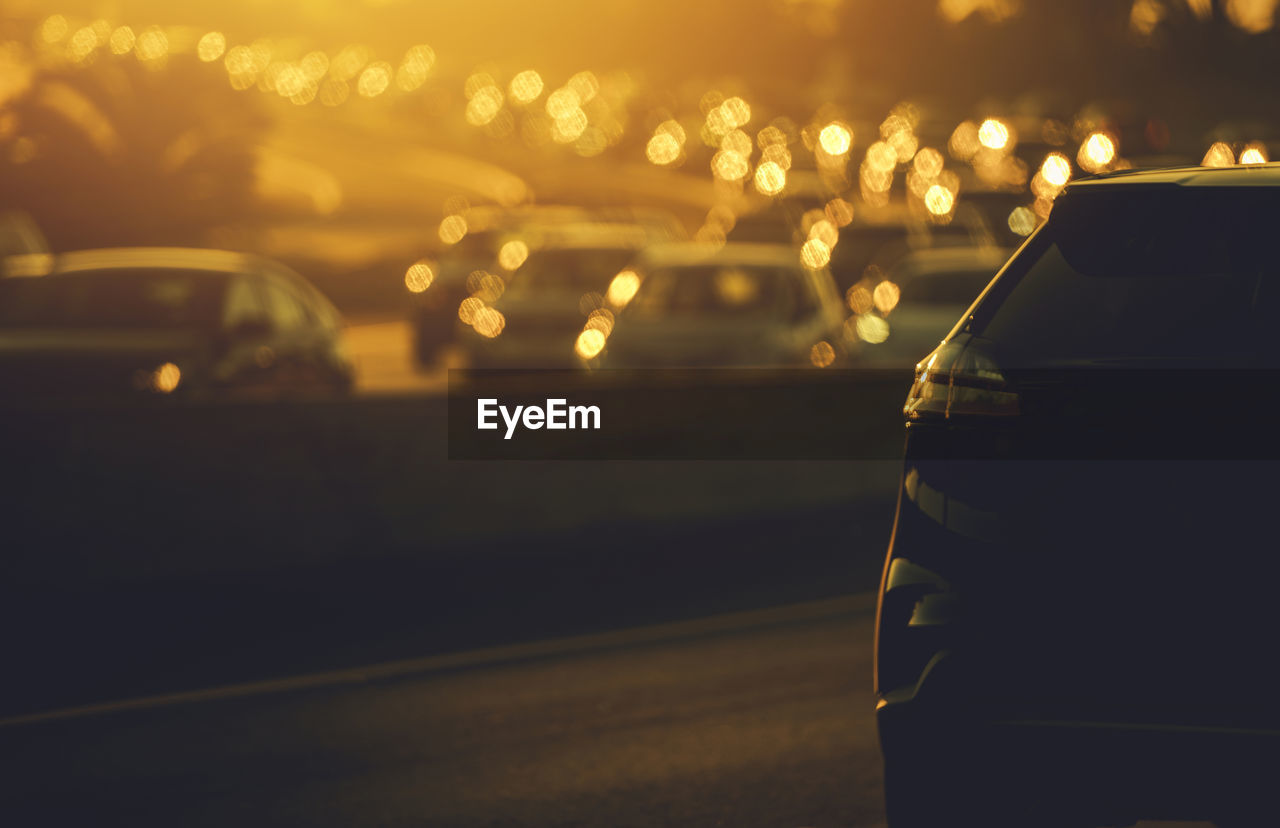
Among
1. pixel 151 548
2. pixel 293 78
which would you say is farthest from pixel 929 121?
pixel 151 548

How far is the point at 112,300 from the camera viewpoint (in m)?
14.2

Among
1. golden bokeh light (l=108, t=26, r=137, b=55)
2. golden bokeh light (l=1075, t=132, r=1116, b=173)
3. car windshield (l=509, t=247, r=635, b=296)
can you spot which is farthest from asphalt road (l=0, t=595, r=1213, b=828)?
golden bokeh light (l=108, t=26, r=137, b=55)

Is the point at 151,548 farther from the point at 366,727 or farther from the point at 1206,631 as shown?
the point at 1206,631

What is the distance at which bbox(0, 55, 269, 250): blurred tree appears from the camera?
133 ft

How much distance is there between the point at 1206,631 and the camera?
4172 mm

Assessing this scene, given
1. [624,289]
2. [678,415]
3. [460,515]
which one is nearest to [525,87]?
[624,289]

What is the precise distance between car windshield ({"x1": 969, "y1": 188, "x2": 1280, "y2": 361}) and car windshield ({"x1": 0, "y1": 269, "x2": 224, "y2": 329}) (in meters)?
10.2

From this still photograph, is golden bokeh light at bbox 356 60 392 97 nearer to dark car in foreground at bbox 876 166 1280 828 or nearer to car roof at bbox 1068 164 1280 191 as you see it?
car roof at bbox 1068 164 1280 191

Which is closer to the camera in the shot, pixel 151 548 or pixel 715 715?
pixel 715 715

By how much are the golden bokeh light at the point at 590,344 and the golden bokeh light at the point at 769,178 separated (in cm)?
4042

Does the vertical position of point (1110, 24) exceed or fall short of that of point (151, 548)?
it exceeds it

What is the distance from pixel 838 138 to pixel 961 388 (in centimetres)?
7871

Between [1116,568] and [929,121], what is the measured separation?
75.7 meters

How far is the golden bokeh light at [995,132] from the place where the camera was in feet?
174
